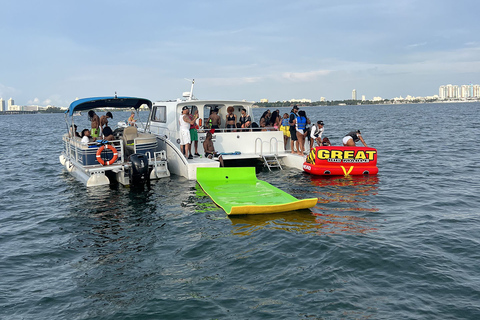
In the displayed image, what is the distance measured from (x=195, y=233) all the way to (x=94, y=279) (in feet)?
8.52

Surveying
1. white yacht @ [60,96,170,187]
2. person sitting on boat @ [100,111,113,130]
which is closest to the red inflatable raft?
white yacht @ [60,96,170,187]

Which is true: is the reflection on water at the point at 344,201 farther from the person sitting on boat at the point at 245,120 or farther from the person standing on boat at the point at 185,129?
the person standing on boat at the point at 185,129

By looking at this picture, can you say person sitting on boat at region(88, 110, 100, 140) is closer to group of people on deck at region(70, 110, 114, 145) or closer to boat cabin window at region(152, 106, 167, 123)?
group of people on deck at region(70, 110, 114, 145)

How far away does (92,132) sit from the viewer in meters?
15.5

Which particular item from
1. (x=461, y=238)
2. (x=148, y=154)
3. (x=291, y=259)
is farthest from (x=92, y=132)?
(x=461, y=238)

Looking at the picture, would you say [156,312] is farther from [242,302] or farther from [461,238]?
[461,238]

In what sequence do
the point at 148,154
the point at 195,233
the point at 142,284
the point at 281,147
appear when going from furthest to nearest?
the point at 281,147, the point at 148,154, the point at 195,233, the point at 142,284

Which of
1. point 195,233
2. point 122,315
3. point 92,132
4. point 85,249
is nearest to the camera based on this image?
point 122,315

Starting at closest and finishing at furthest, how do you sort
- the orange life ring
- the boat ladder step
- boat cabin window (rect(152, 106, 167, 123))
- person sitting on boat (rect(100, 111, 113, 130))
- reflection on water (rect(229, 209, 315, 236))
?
reflection on water (rect(229, 209, 315, 236)) → the orange life ring → person sitting on boat (rect(100, 111, 113, 130)) → the boat ladder step → boat cabin window (rect(152, 106, 167, 123))

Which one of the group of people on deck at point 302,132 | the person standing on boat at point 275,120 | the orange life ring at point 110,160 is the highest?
the person standing on boat at point 275,120

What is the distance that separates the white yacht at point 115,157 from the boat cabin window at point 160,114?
142cm

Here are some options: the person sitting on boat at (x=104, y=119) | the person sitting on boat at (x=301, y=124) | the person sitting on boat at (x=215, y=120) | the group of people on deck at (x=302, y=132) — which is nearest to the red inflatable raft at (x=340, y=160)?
the group of people on deck at (x=302, y=132)

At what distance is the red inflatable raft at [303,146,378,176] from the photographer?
1471cm

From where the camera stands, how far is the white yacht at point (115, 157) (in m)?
13.5
